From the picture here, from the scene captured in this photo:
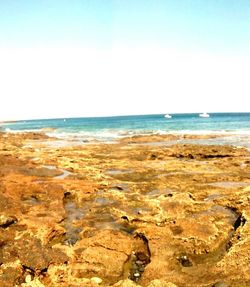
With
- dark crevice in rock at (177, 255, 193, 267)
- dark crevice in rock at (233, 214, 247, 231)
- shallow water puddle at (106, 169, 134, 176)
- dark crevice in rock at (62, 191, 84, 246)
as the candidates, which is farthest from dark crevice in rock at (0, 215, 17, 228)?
shallow water puddle at (106, 169, 134, 176)

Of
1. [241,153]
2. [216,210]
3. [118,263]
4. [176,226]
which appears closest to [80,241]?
[118,263]

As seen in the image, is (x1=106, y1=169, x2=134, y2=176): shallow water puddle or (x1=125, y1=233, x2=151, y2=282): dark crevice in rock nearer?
(x1=125, y1=233, x2=151, y2=282): dark crevice in rock

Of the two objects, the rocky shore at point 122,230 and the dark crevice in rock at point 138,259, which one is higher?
the rocky shore at point 122,230

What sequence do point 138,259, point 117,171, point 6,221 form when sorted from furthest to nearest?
1. point 117,171
2. point 6,221
3. point 138,259

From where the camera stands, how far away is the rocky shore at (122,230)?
10.9m

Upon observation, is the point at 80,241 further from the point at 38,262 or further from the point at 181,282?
the point at 181,282

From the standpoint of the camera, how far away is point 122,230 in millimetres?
15594

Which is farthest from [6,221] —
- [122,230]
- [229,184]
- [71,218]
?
[229,184]

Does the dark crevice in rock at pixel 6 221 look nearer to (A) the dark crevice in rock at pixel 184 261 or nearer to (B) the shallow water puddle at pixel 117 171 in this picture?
(A) the dark crevice in rock at pixel 184 261

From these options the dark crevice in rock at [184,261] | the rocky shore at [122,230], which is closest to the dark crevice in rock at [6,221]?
the rocky shore at [122,230]

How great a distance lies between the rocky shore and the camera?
10.9m

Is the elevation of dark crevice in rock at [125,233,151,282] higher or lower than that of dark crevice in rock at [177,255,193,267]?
lower

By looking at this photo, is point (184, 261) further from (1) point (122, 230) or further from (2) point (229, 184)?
(2) point (229, 184)

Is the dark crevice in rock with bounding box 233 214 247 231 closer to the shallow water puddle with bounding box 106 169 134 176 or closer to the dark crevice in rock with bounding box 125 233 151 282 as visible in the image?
the dark crevice in rock with bounding box 125 233 151 282
